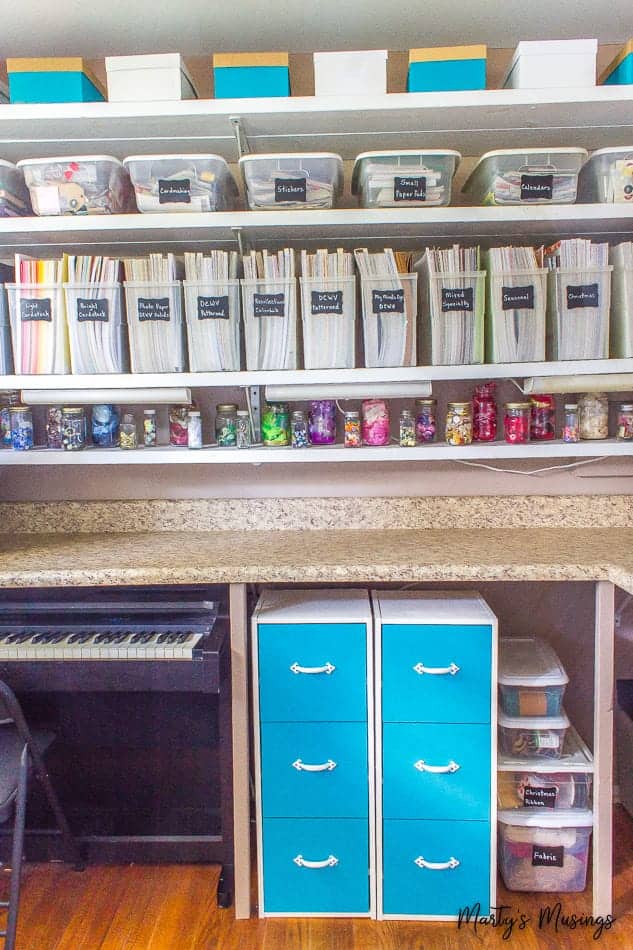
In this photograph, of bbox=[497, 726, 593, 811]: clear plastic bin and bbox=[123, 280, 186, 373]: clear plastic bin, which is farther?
bbox=[123, 280, 186, 373]: clear plastic bin

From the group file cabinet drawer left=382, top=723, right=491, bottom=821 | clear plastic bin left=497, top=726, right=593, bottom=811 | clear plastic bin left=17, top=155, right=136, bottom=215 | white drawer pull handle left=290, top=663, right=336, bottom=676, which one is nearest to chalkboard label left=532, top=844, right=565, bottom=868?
clear plastic bin left=497, top=726, right=593, bottom=811

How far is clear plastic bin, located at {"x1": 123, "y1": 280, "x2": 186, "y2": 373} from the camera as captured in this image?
6.37 feet

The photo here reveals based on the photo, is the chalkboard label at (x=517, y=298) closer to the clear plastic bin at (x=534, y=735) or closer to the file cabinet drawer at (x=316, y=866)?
the clear plastic bin at (x=534, y=735)

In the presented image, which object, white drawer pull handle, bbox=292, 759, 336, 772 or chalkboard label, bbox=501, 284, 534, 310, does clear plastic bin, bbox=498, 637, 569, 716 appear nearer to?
white drawer pull handle, bbox=292, 759, 336, 772

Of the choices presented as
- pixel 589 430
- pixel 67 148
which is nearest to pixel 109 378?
pixel 67 148

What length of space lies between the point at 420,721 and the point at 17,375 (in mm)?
1487

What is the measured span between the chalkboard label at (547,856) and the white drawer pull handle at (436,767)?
35 centimetres

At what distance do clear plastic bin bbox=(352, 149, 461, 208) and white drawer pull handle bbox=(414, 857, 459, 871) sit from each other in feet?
5.83

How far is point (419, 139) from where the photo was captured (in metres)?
2.06

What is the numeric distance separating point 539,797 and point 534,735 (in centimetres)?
16

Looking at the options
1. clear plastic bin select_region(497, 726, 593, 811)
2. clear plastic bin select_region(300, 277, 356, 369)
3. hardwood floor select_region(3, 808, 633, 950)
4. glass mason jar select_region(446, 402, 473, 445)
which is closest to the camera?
→ hardwood floor select_region(3, 808, 633, 950)

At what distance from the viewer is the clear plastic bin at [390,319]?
1928 millimetres

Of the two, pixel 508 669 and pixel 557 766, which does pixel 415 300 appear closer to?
pixel 508 669

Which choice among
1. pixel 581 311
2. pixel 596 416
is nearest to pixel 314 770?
pixel 596 416
